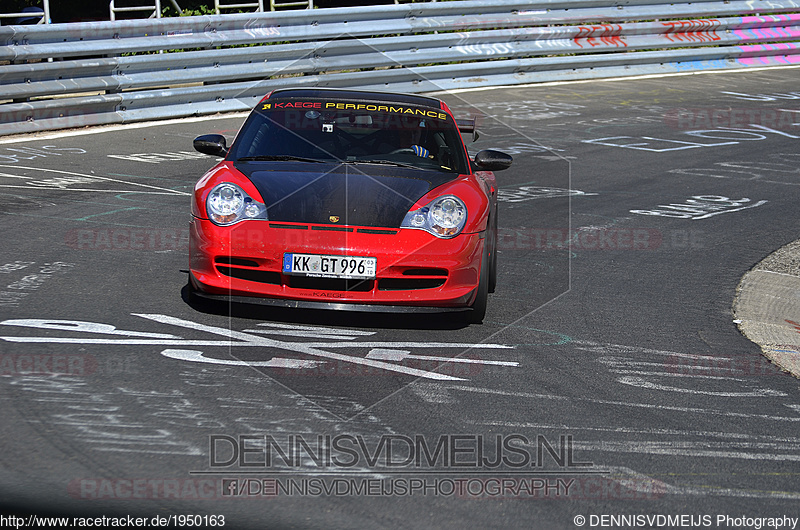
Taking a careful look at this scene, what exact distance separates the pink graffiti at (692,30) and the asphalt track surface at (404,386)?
11.8 meters

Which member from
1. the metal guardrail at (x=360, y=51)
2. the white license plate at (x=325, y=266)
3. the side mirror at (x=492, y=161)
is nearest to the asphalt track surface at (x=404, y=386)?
the white license plate at (x=325, y=266)

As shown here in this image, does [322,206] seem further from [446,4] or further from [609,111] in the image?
[446,4]

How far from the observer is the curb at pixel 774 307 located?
20.5 feet

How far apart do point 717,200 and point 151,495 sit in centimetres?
877

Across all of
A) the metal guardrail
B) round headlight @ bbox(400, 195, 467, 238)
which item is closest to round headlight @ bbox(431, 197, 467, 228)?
round headlight @ bbox(400, 195, 467, 238)

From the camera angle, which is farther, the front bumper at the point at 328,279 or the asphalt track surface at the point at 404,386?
the front bumper at the point at 328,279

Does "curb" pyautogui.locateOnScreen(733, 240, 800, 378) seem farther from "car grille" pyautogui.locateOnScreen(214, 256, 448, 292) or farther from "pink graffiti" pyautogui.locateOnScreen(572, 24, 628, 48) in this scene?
"pink graffiti" pyautogui.locateOnScreen(572, 24, 628, 48)

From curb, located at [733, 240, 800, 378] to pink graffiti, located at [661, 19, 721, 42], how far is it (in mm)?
12998

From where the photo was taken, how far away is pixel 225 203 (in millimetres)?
6125

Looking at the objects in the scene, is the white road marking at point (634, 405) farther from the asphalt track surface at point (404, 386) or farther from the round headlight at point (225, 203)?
the round headlight at point (225, 203)

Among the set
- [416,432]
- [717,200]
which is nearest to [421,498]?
[416,432]

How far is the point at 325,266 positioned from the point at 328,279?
0.27 feet

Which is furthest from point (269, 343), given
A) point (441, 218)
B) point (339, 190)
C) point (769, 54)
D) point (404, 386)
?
point (769, 54)

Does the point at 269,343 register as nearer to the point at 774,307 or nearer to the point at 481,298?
the point at 481,298
